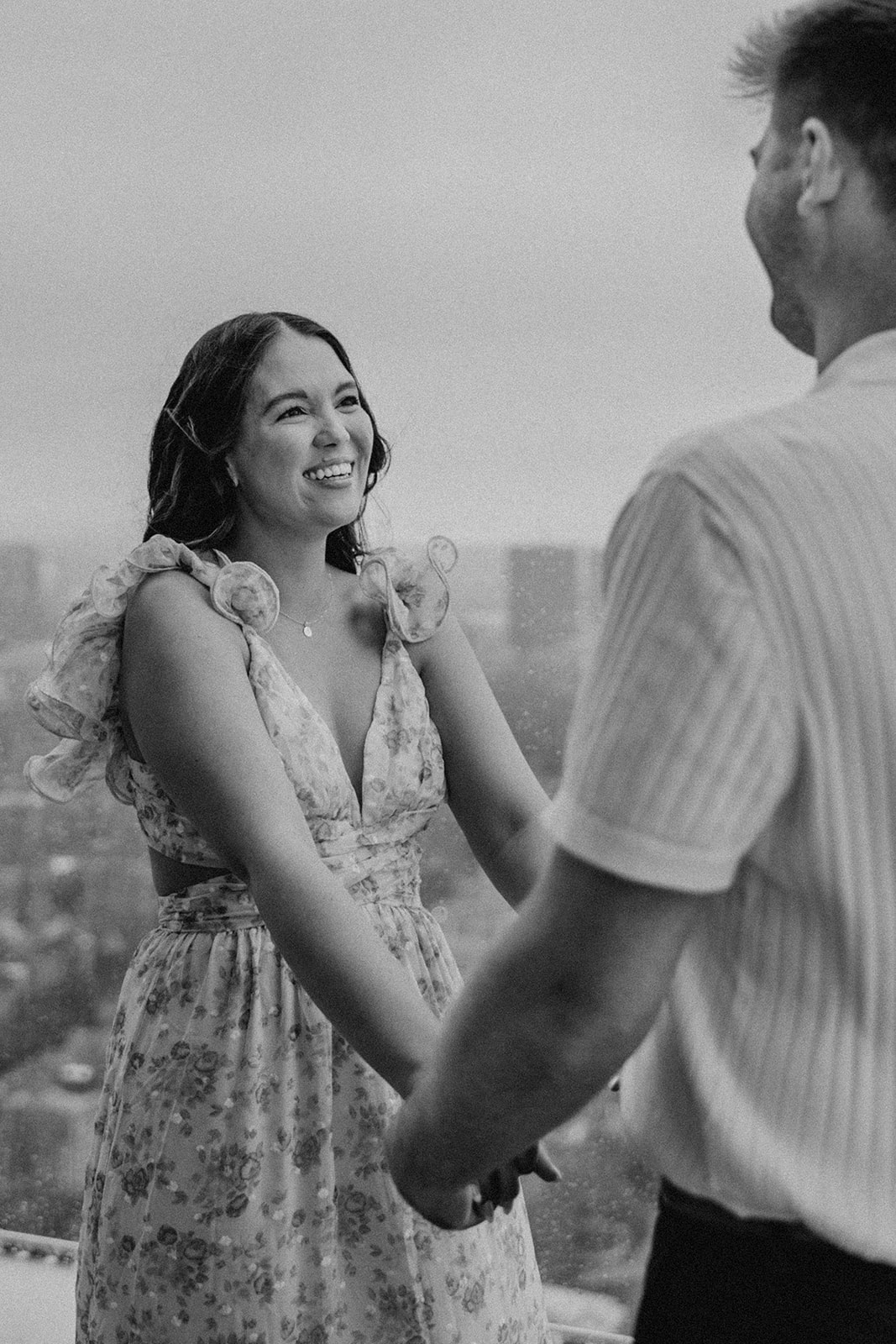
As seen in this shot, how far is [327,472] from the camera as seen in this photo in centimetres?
175

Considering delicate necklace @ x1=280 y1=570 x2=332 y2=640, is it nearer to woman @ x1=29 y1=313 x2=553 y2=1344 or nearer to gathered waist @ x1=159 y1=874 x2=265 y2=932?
woman @ x1=29 y1=313 x2=553 y2=1344

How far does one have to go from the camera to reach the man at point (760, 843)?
0.71 metres

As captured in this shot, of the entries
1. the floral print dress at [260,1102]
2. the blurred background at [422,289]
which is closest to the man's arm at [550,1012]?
the floral print dress at [260,1102]

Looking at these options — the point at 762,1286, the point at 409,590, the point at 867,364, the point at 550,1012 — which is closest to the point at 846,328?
the point at 867,364

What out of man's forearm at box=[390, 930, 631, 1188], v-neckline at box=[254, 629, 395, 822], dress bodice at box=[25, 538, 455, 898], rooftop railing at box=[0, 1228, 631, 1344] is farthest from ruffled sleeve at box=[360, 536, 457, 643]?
rooftop railing at box=[0, 1228, 631, 1344]

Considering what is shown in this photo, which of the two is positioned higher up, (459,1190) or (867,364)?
(867,364)

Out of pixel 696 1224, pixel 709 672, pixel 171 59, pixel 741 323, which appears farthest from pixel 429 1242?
pixel 171 59

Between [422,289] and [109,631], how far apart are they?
1.00 meters

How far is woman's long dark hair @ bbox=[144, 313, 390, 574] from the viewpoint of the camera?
1766mm

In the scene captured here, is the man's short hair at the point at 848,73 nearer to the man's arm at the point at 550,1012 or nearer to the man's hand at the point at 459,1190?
the man's arm at the point at 550,1012

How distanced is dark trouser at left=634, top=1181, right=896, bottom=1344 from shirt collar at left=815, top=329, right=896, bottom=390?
0.43m

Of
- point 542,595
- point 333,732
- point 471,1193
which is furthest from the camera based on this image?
point 542,595

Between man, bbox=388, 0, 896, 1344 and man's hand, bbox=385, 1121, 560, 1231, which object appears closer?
man, bbox=388, 0, 896, 1344

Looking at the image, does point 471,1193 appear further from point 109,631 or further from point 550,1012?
point 109,631
